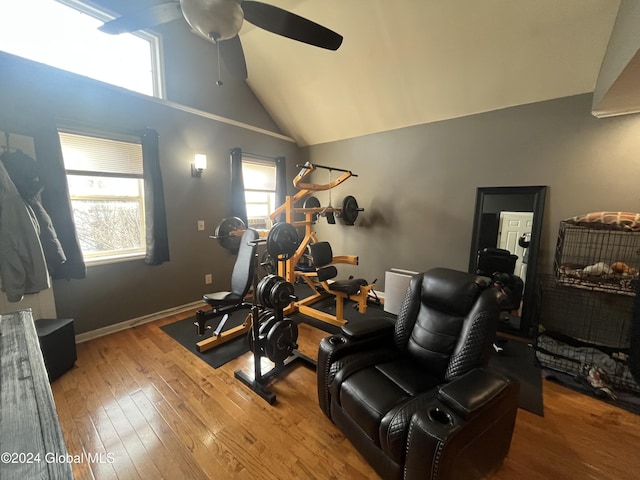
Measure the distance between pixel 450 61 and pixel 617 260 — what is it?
2499mm

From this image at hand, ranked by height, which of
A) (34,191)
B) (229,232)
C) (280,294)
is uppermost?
(34,191)

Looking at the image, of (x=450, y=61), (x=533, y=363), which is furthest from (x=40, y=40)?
(x=533, y=363)

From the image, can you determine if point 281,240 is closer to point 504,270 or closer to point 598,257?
point 504,270

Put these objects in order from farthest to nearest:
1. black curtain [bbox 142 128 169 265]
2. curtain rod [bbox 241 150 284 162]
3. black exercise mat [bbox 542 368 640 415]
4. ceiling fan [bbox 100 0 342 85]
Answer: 1. curtain rod [bbox 241 150 284 162]
2. black curtain [bbox 142 128 169 265]
3. black exercise mat [bbox 542 368 640 415]
4. ceiling fan [bbox 100 0 342 85]

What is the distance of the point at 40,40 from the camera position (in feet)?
7.72

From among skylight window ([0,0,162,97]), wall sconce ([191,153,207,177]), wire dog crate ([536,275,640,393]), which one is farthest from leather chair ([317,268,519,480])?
skylight window ([0,0,162,97])

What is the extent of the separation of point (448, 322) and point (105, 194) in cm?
351

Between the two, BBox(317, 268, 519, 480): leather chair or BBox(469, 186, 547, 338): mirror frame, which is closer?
BBox(317, 268, 519, 480): leather chair

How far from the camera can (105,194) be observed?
2771 mm

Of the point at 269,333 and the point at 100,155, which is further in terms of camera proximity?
the point at 100,155

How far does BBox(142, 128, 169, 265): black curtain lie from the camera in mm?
2896

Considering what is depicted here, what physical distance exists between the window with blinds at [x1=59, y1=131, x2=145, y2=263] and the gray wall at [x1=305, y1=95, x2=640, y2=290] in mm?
2766

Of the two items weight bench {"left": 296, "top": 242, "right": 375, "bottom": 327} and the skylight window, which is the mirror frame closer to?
weight bench {"left": 296, "top": 242, "right": 375, "bottom": 327}

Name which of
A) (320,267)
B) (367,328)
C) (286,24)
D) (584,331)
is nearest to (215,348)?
(320,267)
